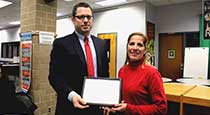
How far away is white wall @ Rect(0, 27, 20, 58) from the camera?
11.2 m

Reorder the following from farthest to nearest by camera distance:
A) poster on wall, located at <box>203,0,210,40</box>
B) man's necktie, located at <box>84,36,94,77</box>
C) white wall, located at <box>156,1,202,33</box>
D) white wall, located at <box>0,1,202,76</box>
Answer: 1. white wall, located at <box>0,1,202,76</box>
2. white wall, located at <box>156,1,202,33</box>
3. poster on wall, located at <box>203,0,210,40</box>
4. man's necktie, located at <box>84,36,94,77</box>

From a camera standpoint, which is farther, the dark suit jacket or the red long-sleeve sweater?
the dark suit jacket

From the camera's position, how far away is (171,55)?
654 cm

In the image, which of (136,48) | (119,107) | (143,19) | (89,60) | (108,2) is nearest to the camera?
(119,107)

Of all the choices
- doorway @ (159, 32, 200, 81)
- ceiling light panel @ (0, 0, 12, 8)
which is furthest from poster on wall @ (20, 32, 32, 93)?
doorway @ (159, 32, 200, 81)

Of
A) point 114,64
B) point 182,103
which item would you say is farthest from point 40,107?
point 114,64

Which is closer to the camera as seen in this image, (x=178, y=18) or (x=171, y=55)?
(x=178, y=18)

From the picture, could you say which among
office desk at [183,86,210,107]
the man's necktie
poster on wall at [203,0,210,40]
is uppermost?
poster on wall at [203,0,210,40]

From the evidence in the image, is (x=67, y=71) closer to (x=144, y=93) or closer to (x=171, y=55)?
(x=144, y=93)

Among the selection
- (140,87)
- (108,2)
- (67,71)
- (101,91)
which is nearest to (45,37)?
(67,71)

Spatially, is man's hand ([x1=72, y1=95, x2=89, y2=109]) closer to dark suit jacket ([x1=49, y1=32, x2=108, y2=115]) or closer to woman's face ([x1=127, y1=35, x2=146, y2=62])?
dark suit jacket ([x1=49, y1=32, x2=108, y2=115])

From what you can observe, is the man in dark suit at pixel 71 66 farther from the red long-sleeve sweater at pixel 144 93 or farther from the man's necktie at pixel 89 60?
the red long-sleeve sweater at pixel 144 93

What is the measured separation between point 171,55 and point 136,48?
5640 mm

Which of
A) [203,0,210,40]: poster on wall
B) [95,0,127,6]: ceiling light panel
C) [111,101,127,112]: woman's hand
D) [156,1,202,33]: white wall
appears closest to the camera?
[111,101,127,112]: woman's hand
